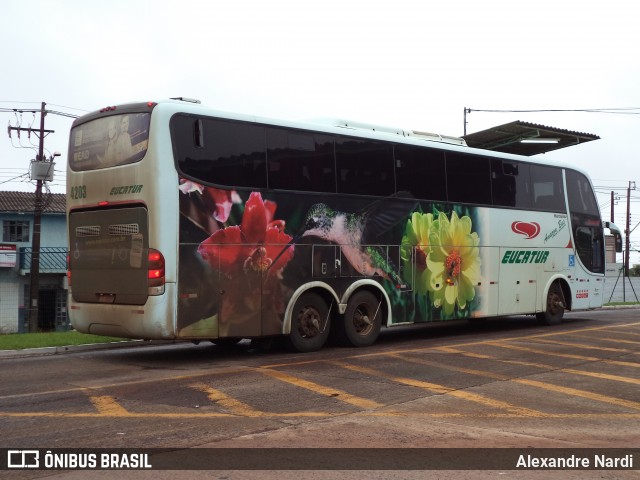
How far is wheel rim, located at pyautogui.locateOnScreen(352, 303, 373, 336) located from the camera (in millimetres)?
12883

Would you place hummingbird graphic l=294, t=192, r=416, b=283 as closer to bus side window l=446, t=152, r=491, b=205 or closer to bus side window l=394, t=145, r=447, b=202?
bus side window l=394, t=145, r=447, b=202

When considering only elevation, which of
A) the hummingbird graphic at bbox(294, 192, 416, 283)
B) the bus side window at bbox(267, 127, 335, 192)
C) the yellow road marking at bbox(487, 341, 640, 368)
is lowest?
the yellow road marking at bbox(487, 341, 640, 368)

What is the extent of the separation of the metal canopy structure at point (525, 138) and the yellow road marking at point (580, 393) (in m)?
12.7

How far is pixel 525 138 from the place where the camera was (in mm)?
22250

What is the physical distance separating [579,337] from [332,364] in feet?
22.1

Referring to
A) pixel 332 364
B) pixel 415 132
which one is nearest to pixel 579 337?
pixel 415 132

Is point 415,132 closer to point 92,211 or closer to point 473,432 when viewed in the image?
point 92,211

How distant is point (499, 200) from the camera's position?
1577 cm

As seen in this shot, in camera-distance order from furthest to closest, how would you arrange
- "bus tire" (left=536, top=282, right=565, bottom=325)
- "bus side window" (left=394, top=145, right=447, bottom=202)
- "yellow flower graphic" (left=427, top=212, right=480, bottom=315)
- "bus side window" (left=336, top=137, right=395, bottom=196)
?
1. "bus tire" (left=536, top=282, right=565, bottom=325)
2. "yellow flower graphic" (left=427, top=212, right=480, bottom=315)
3. "bus side window" (left=394, top=145, right=447, bottom=202)
4. "bus side window" (left=336, top=137, right=395, bottom=196)

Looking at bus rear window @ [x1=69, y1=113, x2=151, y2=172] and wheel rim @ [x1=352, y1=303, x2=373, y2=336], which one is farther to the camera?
wheel rim @ [x1=352, y1=303, x2=373, y2=336]

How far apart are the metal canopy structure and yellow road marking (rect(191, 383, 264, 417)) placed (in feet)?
48.5

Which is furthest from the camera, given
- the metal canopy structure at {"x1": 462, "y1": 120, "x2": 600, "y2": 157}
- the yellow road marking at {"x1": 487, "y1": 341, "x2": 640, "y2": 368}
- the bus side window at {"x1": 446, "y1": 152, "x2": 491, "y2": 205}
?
the metal canopy structure at {"x1": 462, "y1": 120, "x2": 600, "y2": 157}

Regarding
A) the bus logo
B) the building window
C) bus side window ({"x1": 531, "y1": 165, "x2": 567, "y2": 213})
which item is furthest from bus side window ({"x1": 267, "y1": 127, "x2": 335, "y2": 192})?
the building window

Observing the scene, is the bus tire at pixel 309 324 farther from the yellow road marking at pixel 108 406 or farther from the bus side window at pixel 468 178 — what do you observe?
the yellow road marking at pixel 108 406
